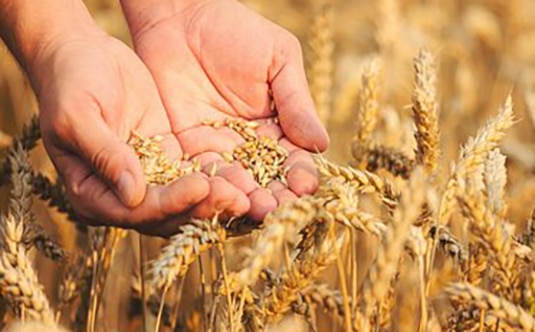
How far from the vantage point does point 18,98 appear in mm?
4211

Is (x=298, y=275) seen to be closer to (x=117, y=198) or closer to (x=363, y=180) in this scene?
(x=363, y=180)

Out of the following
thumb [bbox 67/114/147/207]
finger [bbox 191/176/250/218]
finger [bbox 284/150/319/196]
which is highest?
finger [bbox 284/150/319/196]

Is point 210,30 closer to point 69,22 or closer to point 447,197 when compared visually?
point 69,22

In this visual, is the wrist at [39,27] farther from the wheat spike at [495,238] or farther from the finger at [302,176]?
the wheat spike at [495,238]

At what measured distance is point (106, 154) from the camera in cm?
174

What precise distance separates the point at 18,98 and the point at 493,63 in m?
2.09

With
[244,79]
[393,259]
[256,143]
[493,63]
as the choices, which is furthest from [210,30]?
[493,63]

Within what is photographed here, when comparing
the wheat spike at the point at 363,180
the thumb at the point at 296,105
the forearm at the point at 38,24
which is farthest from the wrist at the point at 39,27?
the wheat spike at the point at 363,180

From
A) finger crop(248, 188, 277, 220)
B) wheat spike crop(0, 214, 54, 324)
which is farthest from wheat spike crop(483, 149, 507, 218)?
wheat spike crop(0, 214, 54, 324)

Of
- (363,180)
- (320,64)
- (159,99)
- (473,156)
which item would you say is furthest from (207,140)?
(320,64)

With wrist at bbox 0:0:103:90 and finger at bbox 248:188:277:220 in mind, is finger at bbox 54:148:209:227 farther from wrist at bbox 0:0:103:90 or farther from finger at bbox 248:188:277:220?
wrist at bbox 0:0:103:90

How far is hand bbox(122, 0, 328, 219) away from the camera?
6.84 feet

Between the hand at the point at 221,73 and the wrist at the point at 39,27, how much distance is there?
0.25 m

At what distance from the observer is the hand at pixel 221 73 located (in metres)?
2.08
